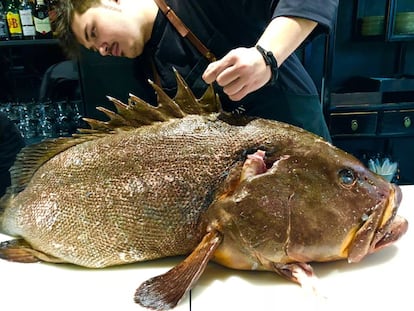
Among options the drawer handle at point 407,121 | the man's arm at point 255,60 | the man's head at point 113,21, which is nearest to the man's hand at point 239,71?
the man's arm at point 255,60

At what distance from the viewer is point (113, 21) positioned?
4.25 ft

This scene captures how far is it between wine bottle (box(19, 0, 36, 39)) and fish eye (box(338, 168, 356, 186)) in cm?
228

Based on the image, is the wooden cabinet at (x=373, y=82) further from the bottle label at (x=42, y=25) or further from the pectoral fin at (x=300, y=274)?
the pectoral fin at (x=300, y=274)

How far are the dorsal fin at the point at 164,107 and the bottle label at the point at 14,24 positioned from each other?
6.10 feet

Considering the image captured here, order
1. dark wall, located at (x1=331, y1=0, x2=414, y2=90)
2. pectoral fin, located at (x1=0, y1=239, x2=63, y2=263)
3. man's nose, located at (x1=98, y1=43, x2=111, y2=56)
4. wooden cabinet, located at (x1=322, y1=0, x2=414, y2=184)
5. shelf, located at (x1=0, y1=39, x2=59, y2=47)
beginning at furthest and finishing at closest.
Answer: dark wall, located at (x1=331, y1=0, x2=414, y2=90)
wooden cabinet, located at (x1=322, y1=0, x2=414, y2=184)
shelf, located at (x1=0, y1=39, x2=59, y2=47)
man's nose, located at (x1=98, y1=43, x2=111, y2=56)
pectoral fin, located at (x1=0, y1=239, x2=63, y2=263)

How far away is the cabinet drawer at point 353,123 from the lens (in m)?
2.88

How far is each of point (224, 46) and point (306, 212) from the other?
0.59m

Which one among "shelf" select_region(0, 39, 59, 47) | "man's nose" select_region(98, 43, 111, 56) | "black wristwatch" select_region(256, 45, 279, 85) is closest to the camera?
"black wristwatch" select_region(256, 45, 279, 85)

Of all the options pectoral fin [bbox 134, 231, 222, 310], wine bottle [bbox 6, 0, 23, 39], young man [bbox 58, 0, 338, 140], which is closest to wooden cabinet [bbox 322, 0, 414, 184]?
young man [bbox 58, 0, 338, 140]

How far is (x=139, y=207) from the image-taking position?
0.99m

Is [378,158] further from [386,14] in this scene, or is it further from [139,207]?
[139,207]

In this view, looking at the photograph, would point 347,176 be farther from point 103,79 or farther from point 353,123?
point 353,123

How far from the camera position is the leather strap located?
4.07 ft

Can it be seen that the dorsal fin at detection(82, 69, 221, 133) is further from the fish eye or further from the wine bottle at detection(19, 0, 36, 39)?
the wine bottle at detection(19, 0, 36, 39)
